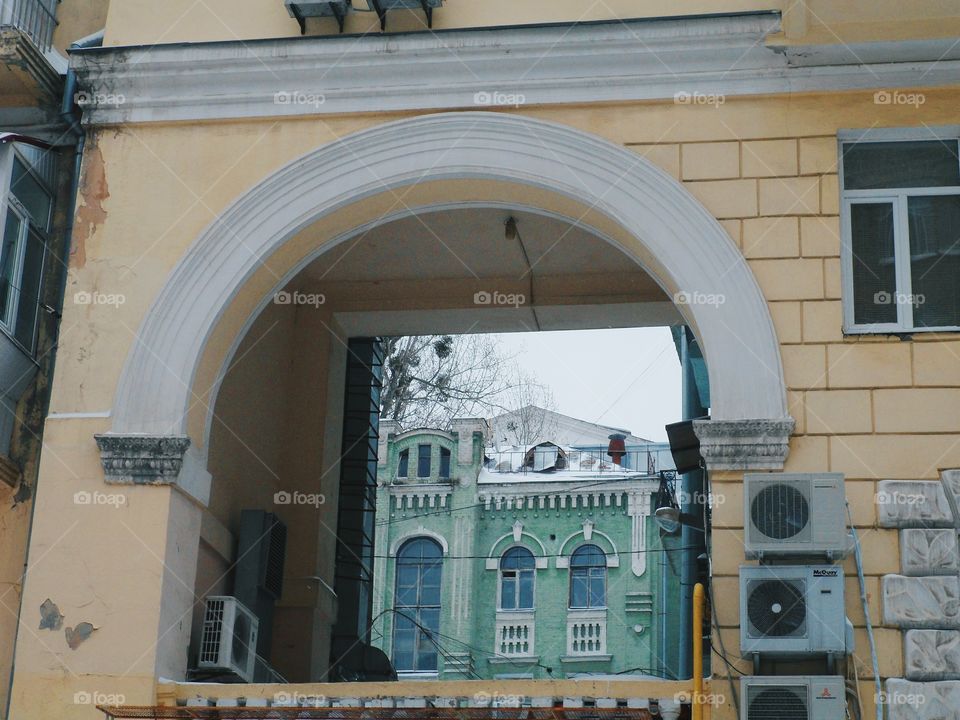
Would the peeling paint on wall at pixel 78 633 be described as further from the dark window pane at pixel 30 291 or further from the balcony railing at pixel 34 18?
the balcony railing at pixel 34 18

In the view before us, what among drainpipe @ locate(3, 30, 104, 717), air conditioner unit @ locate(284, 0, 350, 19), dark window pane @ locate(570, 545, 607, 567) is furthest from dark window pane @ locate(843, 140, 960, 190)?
dark window pane @ locate(570, 545, 607, 567)

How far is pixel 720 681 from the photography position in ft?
32.7

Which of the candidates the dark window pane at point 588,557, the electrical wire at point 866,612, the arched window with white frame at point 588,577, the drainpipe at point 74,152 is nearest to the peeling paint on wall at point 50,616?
the drainpipe at point 74,152

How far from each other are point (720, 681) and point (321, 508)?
6.15 m

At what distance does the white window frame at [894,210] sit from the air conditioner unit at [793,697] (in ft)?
9.33

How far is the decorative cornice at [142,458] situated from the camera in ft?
36.5

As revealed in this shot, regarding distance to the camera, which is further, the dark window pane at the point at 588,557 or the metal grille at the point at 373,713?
the dark window pane at the point at 588,557

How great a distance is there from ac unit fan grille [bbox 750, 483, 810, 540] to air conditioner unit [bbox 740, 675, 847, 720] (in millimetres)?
946

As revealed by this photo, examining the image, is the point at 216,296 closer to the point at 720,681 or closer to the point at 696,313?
the point at 696,313

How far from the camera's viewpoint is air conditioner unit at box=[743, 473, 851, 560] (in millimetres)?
9664

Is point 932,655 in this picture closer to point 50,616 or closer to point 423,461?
point 50,616

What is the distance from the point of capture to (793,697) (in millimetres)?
9469

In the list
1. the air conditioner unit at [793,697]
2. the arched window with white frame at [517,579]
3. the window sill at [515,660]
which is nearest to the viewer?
the air conditioner unit at [793,697]

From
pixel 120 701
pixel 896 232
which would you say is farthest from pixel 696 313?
pixel 120 701
